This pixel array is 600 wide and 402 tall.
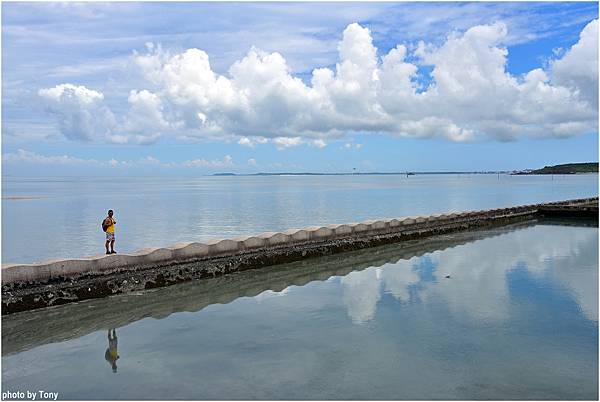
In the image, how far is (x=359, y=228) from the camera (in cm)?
1947

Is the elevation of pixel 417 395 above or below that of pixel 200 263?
below

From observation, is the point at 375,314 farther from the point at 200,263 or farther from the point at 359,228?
the point at 359,228

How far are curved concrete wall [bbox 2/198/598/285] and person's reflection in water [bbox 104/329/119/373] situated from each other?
229cm

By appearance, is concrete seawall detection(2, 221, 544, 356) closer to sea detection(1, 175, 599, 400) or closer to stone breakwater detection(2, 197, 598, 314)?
sea detection(1, 175, 599, 400)

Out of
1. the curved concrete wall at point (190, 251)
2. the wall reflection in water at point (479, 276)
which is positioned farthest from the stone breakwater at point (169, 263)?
the wall reflection in water at point (479, 276)

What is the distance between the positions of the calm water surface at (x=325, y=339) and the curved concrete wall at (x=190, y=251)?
0.76 m

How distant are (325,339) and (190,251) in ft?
18.6

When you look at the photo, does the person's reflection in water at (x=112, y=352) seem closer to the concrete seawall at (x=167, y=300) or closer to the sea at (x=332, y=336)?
the sea at (x=332, y=336)

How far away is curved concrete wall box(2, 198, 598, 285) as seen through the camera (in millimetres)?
10664

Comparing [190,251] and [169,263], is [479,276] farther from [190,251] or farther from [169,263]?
[169,263]

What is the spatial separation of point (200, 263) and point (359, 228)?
7478mm

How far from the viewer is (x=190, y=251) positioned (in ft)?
44.9

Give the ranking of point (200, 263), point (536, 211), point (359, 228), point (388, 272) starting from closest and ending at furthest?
point (200, 263)
point (388, 272)
point (359, 228)
point (536, 211)

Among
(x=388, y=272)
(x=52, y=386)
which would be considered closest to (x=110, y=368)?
(x=52, y=386)
